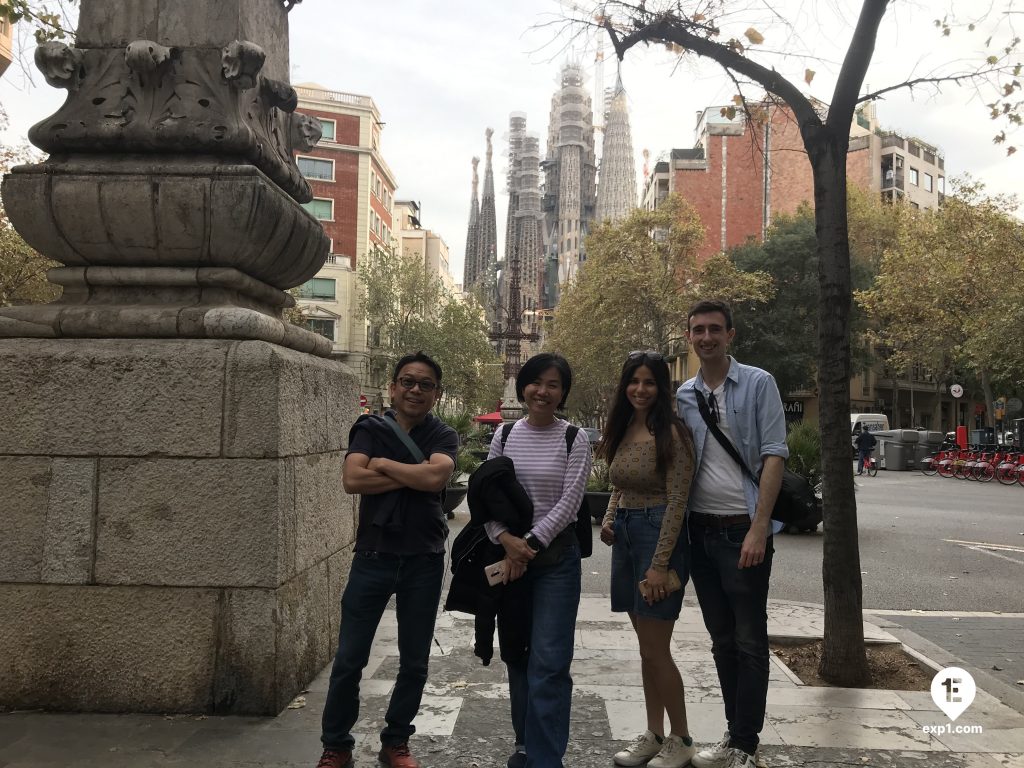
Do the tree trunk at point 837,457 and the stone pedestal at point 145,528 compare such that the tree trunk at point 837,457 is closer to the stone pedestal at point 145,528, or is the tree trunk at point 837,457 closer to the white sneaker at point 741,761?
the white sneaker at point 741,761

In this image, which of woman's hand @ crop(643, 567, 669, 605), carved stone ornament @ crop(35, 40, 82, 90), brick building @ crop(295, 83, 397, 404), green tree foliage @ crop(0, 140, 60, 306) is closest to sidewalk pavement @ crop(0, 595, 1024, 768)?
woman's hand @ crop(643, 567, 669, 605)

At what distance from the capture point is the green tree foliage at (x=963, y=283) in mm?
24438

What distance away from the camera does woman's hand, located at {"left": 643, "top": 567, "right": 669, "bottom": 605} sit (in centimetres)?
327

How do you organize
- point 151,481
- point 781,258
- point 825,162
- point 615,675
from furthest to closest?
point 781,258, point 825,162, point 615,675, point 151,481

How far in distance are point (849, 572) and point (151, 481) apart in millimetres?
3614

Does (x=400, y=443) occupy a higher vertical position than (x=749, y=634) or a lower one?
higher

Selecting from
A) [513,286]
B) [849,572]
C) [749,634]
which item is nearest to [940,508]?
[849,572]

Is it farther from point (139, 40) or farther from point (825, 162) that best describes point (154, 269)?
point (825, 162)

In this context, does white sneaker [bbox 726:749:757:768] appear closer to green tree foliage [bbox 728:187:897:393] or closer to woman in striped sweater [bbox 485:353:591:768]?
woman in striped sweater [bbox 485:353:591:768]

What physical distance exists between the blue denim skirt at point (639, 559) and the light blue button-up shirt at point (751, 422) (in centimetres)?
31

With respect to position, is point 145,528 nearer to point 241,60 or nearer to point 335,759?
point 335,759

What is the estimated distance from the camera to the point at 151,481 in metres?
3.79

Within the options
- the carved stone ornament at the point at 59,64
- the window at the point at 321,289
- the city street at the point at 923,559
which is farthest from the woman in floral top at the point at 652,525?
the window at the point at 321,289
